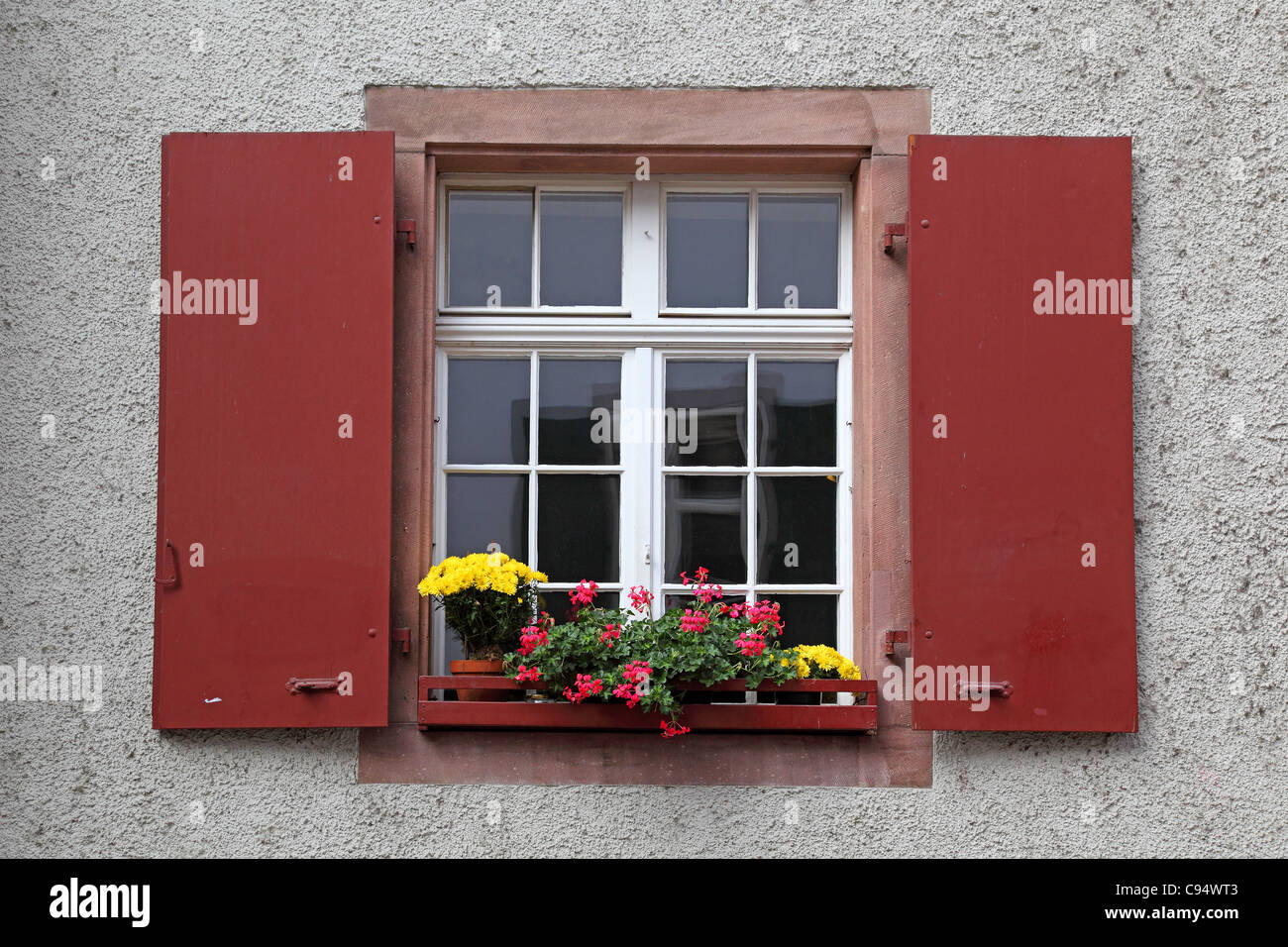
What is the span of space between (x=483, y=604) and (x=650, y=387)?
86 cm

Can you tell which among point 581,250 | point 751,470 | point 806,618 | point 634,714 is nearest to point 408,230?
point 581,250

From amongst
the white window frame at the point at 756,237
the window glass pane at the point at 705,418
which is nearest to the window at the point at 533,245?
the white window frame at the point at 756,237

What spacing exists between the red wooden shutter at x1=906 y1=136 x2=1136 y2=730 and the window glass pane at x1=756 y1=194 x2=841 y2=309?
335 millimetres

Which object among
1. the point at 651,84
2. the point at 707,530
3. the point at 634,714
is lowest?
the point at 634,714

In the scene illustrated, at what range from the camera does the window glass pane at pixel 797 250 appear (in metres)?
3.84

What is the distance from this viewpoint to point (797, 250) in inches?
152

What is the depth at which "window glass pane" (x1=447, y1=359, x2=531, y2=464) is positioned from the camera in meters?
3.81

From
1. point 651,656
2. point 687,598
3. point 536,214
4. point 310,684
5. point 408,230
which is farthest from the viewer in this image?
point 536,214

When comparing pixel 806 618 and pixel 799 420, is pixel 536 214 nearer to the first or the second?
pixel 799 420

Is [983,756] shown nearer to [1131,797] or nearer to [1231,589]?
[1131,797]

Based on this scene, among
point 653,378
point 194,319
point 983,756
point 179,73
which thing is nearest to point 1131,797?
point 983,756

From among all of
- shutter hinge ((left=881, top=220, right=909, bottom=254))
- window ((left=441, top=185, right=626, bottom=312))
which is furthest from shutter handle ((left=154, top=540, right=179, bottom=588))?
shutter hinge ((left=881, top=220, right=909, bottom=254))

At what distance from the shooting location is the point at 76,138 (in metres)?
3.66

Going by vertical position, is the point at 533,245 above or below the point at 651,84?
below
